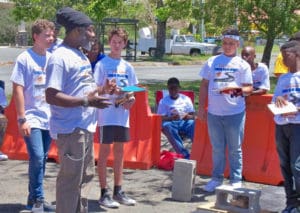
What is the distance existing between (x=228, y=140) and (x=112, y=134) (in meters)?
1.44

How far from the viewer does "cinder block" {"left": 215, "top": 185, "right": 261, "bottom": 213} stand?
231 inches

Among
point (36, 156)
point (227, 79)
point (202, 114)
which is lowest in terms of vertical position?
point (36, 156)

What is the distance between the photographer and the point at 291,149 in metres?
6.05

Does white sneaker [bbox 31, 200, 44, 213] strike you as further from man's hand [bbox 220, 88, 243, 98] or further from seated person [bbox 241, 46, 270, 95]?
seated person [bbox 241, 46, 270, 95]

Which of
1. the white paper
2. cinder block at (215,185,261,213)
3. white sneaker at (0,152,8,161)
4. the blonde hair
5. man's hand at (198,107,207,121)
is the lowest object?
white sneaker at (0,152,8,161)

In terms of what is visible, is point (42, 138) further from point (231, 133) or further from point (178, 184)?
point (231, 133)

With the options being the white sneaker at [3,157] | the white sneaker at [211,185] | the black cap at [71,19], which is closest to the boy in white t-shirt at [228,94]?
the white sneaker at [211,185]

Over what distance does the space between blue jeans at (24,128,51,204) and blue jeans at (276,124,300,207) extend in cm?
235

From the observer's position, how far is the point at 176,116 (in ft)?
30.2

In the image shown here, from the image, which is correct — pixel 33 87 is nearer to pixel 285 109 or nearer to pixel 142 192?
pixel 142 192

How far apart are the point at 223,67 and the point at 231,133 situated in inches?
30.1

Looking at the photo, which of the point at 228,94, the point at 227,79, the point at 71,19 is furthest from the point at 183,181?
the point at 71,19

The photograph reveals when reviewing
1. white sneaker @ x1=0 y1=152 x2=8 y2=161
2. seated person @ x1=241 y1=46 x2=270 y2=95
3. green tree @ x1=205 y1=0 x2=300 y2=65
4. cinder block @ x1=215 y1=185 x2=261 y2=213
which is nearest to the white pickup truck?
green tree @ x1=205 y1=0 x2=300 y2=65

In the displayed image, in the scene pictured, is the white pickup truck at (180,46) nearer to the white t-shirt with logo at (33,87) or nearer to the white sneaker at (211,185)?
the white sneaker at (211,185)
